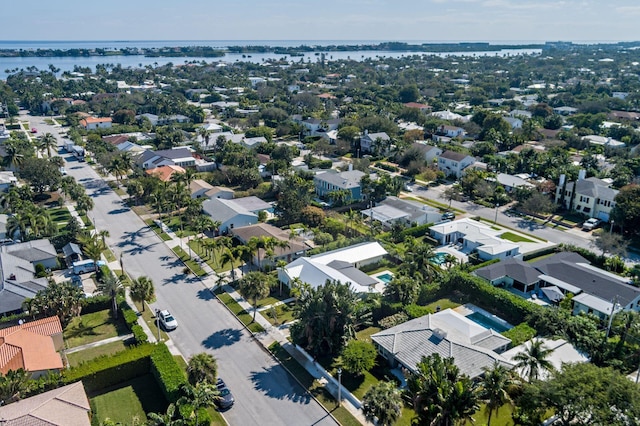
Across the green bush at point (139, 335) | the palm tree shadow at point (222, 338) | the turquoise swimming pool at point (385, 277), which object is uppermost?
the green bush at point (139, 335)

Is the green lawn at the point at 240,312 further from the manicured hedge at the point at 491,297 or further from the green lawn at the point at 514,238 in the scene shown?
the green lawn at the point at 514,238

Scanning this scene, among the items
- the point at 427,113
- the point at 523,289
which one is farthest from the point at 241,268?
the point at 427,113

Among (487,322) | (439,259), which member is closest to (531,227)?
(439,259)

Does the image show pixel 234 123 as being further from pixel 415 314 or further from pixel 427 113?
pixel 415 314

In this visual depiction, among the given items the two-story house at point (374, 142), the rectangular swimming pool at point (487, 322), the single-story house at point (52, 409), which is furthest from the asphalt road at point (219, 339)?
the two-story house at point (374, 142)

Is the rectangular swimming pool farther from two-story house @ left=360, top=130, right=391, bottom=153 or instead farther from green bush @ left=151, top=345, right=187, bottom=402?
two-story house @ left=360, top=130, right=391, bottom=153

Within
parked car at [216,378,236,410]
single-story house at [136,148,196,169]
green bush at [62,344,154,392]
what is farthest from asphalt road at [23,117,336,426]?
single-story house at [136,148,196,169]

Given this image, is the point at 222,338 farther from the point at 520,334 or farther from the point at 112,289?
the point at 520,334

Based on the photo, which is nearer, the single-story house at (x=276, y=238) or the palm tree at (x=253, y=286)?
the palm tree at (x=253, y=286)
